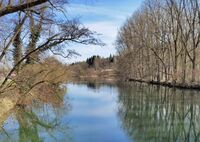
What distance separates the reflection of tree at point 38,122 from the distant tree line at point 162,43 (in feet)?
73.6

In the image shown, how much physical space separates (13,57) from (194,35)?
32.9 meters

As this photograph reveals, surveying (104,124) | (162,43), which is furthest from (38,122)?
(162,43)

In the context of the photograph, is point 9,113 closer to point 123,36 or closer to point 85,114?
point 85,114

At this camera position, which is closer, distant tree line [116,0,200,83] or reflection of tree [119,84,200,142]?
reflection of tree [119,84,200,142]

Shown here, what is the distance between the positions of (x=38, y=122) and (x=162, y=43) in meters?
42.0

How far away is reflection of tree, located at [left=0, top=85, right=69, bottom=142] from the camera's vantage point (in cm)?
1655

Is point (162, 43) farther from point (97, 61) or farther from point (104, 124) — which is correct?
point (97, 61)

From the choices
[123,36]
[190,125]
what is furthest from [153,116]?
A: [123,36]

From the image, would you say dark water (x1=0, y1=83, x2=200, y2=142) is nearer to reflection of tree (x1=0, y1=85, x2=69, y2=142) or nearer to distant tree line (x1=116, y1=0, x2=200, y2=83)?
reflection of tree (x1=0, y1=85, x2=69, y2=142)

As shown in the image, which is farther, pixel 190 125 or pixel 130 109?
pixel 130 109

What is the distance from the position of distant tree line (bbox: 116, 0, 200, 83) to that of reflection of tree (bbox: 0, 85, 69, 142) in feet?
73.6

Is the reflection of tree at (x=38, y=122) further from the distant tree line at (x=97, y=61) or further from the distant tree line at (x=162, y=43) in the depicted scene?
the distant tree line at (x=97, y=61)

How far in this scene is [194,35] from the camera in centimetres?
5075

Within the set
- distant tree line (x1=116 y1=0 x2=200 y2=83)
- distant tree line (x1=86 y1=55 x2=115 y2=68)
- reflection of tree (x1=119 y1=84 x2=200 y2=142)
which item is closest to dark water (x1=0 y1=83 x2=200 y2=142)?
reflection of tree (x1=119 y1=84 x2=200 y2=142)
